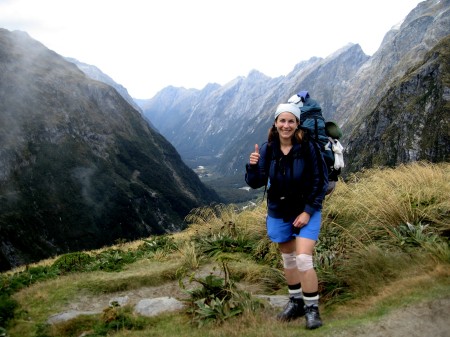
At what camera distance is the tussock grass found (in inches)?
211

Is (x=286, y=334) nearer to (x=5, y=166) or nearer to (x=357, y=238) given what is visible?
(x=357, y=238)

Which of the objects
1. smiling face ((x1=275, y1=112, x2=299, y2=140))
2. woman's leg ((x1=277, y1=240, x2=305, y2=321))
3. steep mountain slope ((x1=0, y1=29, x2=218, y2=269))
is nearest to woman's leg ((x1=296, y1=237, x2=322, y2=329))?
woman's leg ((x1=277, y1=240, x2=305, y2=321))

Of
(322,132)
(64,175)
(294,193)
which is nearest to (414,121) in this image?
(64,175)

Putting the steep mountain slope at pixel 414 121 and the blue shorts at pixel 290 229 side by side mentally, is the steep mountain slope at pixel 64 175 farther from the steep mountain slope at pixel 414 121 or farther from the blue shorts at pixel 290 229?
the blue shorts at pixel 290 229

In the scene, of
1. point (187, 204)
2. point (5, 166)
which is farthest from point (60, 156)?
point (187, 204)

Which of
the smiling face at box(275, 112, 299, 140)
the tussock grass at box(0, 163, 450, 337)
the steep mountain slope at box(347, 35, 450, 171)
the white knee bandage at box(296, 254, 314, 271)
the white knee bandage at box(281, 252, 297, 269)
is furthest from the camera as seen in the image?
the steep mountain slope at box(347, 35, 450, 171)

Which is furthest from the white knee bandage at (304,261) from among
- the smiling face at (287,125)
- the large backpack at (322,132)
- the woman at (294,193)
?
the smiling face at (287,125)

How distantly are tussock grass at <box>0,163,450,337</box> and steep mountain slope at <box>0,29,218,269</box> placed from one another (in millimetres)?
107598

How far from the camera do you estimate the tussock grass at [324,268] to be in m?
5.37

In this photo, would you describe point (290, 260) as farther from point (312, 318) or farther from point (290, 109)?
point (290, 109)

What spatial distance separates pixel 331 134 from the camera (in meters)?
5.60

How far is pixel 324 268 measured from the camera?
6.77m

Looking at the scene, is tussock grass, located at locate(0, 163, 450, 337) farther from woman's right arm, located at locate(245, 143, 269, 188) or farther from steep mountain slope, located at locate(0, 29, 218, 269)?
steep mountain slope, located at locate(0, 29, 218, 269)

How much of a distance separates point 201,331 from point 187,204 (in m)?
179
